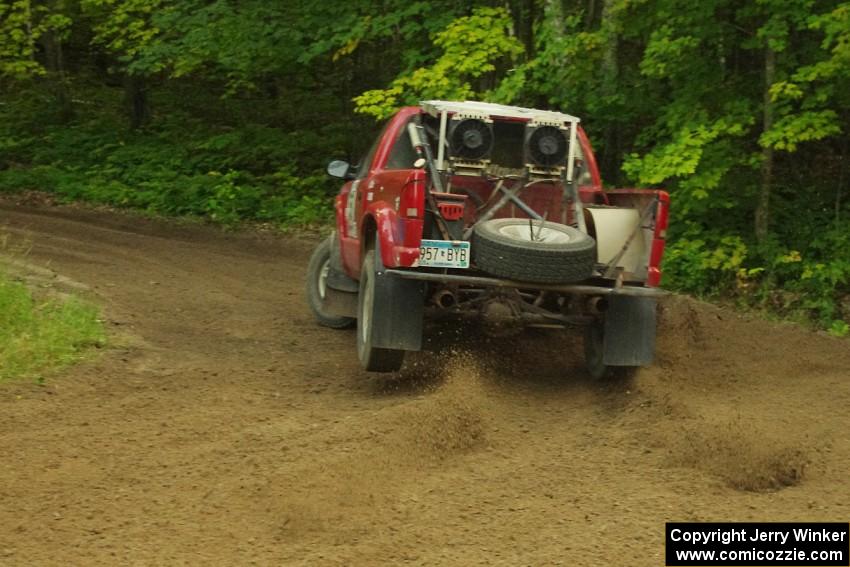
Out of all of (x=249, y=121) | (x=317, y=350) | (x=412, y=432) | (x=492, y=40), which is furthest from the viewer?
(x=249, y=121)

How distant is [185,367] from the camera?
865cm

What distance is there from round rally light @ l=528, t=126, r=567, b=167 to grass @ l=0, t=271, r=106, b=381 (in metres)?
3.76

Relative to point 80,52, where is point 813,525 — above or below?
below

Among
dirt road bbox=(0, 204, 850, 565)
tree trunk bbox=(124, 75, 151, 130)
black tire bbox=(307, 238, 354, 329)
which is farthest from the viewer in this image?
tree trunk bbox=(124, 75, 151, 130)

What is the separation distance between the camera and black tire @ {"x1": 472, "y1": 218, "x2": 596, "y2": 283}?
732 cm

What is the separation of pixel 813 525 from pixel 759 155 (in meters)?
7.77

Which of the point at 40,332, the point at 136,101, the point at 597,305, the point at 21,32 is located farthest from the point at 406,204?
the point at 136,101

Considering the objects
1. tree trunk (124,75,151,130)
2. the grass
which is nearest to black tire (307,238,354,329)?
the grass

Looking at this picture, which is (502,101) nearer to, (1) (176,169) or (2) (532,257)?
(2) (532,257)

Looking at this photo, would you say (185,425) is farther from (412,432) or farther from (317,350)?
(317,350)

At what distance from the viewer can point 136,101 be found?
23.0m

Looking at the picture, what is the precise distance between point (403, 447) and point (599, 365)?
2440mm

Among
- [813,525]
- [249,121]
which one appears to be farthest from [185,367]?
[249,121]

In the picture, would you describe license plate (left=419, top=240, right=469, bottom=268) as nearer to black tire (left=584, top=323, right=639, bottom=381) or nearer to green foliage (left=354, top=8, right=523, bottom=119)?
black tire (left=584, top=323, right=639, bottom=381)
